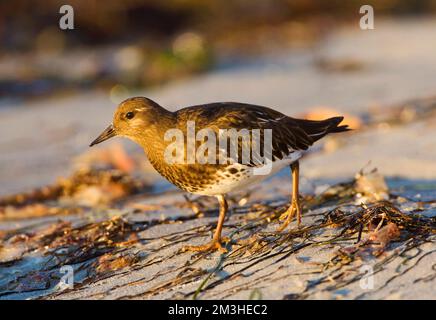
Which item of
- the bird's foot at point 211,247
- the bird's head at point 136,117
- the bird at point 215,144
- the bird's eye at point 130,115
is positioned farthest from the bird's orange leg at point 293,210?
the bird's eye at point 130,115

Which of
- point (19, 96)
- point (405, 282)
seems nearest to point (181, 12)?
point (19, 96)

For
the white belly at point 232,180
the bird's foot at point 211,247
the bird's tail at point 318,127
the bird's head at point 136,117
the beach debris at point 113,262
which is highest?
the bird's head at point 136,117

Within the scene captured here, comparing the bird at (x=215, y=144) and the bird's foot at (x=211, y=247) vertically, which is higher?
the bird at (x=215, y=144)

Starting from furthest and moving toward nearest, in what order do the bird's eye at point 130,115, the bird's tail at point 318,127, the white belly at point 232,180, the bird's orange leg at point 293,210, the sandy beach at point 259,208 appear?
the bird's tail at point 318,127
the bird's eye at point 130,115
the bird's orange leg at point 293,210
the white belly at point 232,180
the sandy beach at point 259,208

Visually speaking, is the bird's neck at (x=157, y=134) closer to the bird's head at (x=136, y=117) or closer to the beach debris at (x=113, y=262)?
the bird's head at (x=136, y=117)

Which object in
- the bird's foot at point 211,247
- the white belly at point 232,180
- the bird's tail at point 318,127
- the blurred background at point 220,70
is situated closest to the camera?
the bird's foot at point 211,247

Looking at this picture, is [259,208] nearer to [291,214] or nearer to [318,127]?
[291,214]

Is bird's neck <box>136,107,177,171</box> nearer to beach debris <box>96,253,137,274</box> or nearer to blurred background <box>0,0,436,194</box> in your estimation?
beach debris <box>96,253,137,274</box>

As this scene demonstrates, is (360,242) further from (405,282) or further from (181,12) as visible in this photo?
(181,12)

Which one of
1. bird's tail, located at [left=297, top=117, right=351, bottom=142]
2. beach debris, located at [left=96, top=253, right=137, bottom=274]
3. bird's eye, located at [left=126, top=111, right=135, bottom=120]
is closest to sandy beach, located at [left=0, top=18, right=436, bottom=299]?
beach debris, located at [left=96, top=253, right=137, bottom=274]
